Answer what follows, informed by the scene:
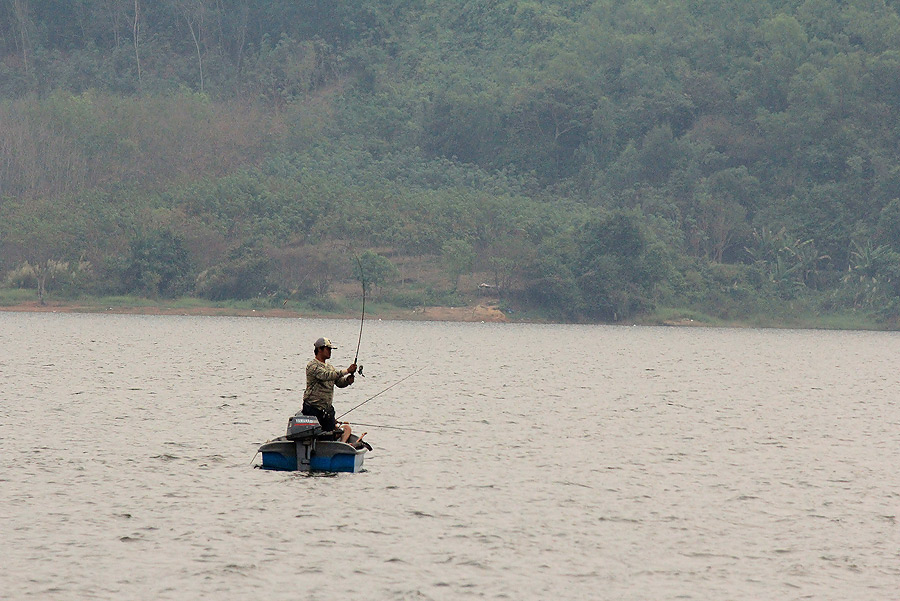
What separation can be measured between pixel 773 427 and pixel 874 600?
21138 mm

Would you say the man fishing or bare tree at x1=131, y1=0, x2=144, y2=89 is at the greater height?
bare tree at x1=131, y1=0, x2=144, y2=89

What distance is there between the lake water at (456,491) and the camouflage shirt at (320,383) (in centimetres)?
163

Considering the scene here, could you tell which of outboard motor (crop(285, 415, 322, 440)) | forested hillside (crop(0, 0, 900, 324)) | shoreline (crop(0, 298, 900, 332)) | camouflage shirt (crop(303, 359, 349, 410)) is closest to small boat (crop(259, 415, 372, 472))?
outboard motor (crop(285, 415, 322, 440))

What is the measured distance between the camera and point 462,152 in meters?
136

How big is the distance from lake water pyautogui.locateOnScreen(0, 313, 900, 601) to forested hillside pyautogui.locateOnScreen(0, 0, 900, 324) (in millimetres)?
49476

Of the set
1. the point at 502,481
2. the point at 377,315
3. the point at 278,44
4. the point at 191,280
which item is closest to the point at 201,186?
the point at 191,280

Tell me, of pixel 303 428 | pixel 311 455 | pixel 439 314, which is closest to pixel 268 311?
→ pixel 439 314

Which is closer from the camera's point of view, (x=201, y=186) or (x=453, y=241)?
(x=453, y=241)

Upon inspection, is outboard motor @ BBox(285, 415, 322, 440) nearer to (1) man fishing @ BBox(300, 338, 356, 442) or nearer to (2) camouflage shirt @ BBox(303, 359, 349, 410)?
(1) man fishing @ BBox(300, 338, 356, 442)

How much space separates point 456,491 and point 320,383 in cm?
335

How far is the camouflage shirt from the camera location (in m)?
25.5

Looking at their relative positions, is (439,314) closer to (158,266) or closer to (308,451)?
(158,266)

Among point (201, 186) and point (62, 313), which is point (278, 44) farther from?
point (62, 313)

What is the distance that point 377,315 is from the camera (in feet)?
342
